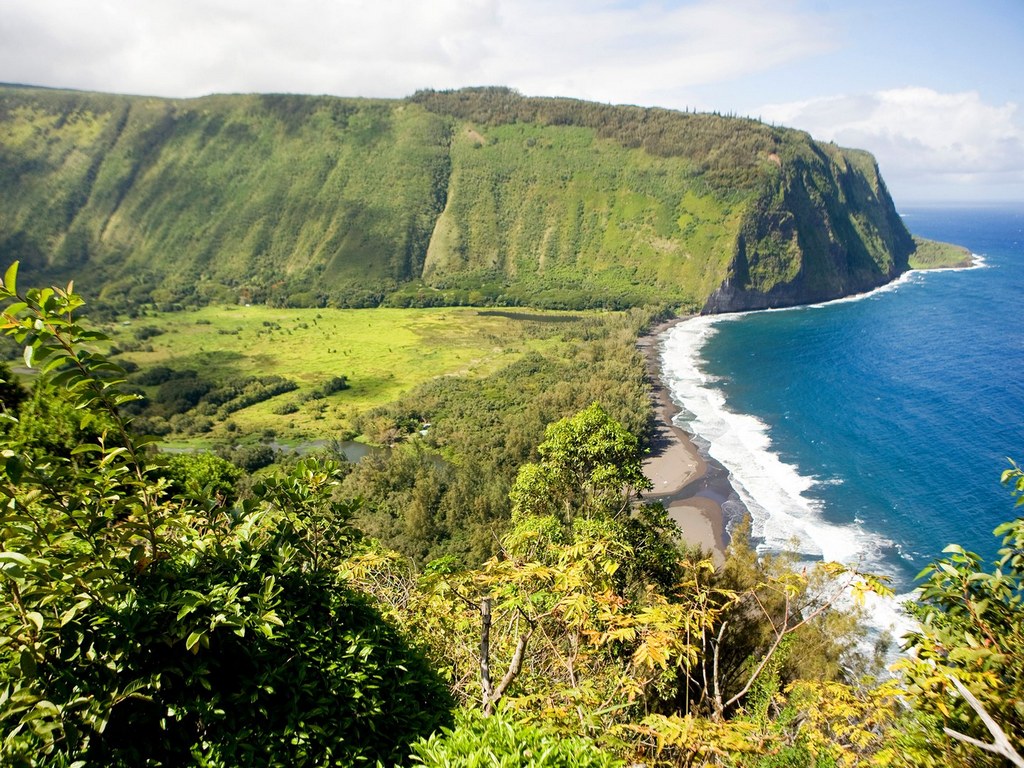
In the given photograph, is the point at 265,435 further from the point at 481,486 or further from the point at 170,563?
the point at 170,563

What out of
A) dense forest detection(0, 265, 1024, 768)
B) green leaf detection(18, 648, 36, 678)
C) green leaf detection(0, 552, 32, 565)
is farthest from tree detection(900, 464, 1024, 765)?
green leaf detection(0, 552, 32, 565)

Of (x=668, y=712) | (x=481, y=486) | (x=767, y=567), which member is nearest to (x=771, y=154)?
(x=481, y=486)

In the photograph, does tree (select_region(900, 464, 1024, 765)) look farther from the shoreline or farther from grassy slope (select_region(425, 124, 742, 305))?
grassy slope (select_region(425, 124, 742, 305))

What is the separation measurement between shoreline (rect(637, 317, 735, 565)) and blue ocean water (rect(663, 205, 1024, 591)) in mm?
2279

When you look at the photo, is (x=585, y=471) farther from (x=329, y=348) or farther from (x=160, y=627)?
(x=329, y=348)

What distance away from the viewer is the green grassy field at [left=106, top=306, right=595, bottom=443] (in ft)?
293

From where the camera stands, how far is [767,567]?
25.0 meters

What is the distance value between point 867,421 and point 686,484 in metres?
29.5

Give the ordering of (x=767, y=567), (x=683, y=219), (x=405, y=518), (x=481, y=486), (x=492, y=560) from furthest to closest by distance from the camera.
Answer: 1. (x=683, y=219)
2. (x=481, y=486)
3. (x=405, y=518)
4. (x=767, y=567)
5. (x=492, y=560)

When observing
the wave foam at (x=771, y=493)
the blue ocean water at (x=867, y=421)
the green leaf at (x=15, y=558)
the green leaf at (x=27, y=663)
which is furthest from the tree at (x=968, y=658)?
the wave foam at (x=771, y=493)

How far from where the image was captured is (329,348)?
124m

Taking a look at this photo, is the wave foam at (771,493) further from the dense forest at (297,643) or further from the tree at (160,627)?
the tree at (160,627)

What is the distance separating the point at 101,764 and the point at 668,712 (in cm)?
1266

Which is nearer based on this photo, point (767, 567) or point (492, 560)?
point (492, 560)
